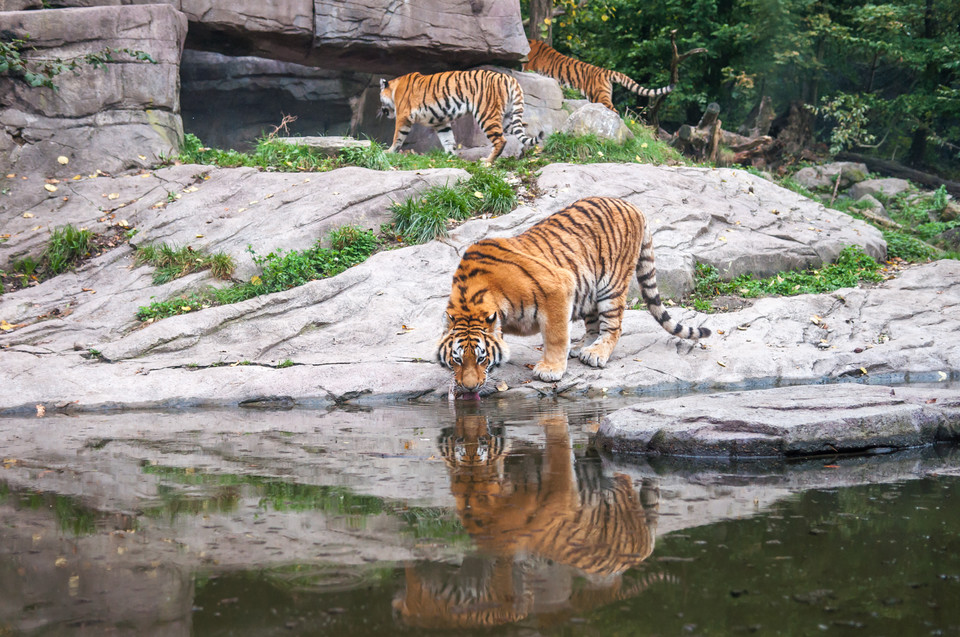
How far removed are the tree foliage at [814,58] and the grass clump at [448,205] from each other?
7295 millimetres

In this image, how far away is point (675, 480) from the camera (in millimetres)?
3527

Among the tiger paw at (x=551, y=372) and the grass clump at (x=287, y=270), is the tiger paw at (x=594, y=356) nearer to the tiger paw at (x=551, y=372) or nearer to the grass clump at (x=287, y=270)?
the tiger paw at (x=551, y=372)

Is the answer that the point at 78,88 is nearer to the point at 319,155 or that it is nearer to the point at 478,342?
A: the point at 319,155

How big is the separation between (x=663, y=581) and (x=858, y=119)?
14.9 m

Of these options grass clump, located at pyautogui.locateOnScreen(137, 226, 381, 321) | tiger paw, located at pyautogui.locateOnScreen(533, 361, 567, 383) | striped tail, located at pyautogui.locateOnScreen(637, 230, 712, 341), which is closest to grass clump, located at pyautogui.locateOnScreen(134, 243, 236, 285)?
grass clump, located at pyautogui.locateOnScreen(137, 226, 381, 321)

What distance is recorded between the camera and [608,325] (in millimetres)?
6484

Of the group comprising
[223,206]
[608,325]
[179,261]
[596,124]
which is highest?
[596,124]

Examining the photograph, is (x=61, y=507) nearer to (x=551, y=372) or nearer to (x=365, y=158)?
(x=551, y=372)

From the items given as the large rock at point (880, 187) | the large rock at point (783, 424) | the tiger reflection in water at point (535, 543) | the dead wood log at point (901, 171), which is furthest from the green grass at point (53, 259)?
the dead wood log at point (901, 171)

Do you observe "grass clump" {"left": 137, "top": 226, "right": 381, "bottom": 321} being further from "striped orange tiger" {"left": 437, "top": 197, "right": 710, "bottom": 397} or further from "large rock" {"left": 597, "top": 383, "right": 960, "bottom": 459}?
"large rock" {"left": 597, "top": 383, "right": 960, "bottom": 459}

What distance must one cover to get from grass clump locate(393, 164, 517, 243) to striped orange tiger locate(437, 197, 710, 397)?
2.31m

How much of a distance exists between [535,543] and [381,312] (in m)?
4.69

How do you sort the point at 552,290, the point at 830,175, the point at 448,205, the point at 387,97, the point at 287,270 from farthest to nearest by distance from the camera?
the point at 830,175 → the point at 387,97 → the point at 448,205 → the point at 287,270 → the point at 552,290

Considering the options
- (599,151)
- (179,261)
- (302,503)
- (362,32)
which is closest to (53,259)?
(179,261)
